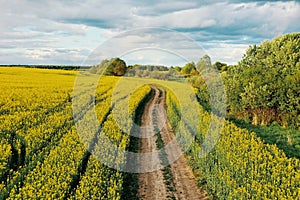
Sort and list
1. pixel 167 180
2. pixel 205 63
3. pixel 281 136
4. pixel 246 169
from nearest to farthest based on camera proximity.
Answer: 1. pixel 246 169
2. pixel 167 180
3. pixel 281 136
4. pixel 205 63

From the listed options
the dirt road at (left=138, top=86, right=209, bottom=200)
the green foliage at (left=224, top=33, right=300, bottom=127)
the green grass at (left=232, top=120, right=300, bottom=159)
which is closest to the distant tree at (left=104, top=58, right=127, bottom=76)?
the green foliage at (left=224, top=33, right=300, bottom=127)

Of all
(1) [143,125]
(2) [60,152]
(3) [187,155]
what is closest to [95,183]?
(2) [60,152]

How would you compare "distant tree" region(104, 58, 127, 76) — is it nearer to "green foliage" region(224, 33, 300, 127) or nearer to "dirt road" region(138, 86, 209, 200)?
"green foliage" region(224, 33, 300, 127)

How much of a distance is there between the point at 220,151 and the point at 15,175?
6.90 metres

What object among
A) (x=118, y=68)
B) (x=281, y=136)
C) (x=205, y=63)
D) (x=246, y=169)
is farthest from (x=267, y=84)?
(x=118, y=68)

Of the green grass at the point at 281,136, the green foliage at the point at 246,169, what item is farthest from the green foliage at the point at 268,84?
the green foliage at the point at 246,169

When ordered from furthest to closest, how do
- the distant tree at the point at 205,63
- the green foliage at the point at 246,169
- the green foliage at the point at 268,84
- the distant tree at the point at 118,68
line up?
the distant tree at the point at 118,68 → the distant tree at the point at 205,63 → the green foliage at the point at 268,84 → the green foliage at the point at 246,169

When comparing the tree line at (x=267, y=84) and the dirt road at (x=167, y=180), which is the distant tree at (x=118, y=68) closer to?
the tree line at (x=267, y=84)

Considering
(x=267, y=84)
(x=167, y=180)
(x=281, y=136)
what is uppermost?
(x=267, y=84)

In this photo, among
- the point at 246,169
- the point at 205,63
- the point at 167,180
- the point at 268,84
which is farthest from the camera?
the point at 205,63

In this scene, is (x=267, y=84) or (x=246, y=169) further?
(x=267, y=84)

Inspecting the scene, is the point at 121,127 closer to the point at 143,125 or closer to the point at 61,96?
the point at 143,125

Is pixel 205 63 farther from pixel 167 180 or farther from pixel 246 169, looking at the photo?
pixel 246 169

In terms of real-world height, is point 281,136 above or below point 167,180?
above
